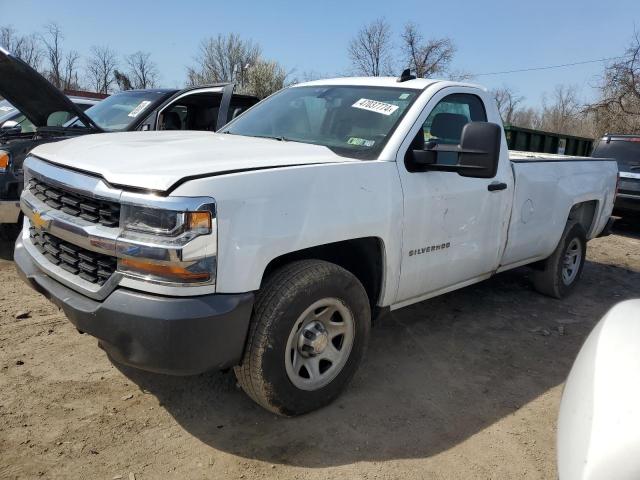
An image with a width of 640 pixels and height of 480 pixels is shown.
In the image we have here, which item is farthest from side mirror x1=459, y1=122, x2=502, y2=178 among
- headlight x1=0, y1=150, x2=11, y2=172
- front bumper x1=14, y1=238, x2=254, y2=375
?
headlight x1=0, y1=150, x2=11, y2=172

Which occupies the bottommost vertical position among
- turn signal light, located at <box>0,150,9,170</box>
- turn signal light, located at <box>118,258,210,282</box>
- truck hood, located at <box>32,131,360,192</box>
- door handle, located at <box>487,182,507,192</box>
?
turn signal light, located at <box>118,258,210,282</box>

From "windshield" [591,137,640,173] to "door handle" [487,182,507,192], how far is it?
7559 millimetres

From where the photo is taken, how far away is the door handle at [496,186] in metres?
3.76

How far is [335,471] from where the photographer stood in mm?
2479

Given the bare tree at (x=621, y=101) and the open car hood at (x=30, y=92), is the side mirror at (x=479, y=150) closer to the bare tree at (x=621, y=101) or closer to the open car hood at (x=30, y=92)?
the open car hood at (x=30, y=92)

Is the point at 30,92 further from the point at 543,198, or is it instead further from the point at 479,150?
the point at 543,198

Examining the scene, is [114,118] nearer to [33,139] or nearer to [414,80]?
[33,139]

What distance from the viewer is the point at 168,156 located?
2.58 metres

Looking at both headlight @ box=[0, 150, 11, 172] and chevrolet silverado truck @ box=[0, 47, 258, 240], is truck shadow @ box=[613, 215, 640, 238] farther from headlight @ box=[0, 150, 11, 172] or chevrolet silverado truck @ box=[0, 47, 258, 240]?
headlight @ box=[0, 150, 11, 172]

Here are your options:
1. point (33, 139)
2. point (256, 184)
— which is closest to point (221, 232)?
point (256, 184)

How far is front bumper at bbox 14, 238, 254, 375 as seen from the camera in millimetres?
2213

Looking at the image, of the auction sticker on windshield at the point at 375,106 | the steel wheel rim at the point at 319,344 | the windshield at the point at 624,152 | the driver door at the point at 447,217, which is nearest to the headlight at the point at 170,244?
the steel wheel rim at the point at 319,344

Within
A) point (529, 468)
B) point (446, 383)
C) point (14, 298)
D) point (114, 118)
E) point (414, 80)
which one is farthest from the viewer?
point (114, 118)

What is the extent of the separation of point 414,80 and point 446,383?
212cm
